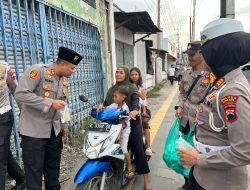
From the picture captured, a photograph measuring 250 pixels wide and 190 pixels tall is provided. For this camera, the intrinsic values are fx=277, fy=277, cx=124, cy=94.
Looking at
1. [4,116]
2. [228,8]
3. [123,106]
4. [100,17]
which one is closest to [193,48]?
[123,106]

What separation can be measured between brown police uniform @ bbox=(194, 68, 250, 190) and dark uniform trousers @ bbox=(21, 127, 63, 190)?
1725 millimetres

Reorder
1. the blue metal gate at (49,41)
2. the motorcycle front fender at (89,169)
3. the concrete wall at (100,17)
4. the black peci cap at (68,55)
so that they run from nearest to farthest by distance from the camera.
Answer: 1. the motorcycle front fender at (89,169)
2. the black peci cap at (68,55)
3. the blue metal gate at (49,41)
4. the concrete wall at (100,17)

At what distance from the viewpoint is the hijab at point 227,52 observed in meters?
1.51

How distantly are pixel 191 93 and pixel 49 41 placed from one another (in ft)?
9.70

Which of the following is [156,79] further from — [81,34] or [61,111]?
[61,111]

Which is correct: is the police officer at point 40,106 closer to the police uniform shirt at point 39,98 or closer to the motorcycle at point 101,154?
the police uniform shirt at point 39,98

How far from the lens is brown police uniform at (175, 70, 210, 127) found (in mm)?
3274

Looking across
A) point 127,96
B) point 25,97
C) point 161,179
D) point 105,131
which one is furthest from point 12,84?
point 161,179

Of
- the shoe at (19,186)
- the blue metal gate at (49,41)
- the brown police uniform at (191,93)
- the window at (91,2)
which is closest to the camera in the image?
the brown police uniform at (191,93)

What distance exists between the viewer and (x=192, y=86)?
341 centimetres

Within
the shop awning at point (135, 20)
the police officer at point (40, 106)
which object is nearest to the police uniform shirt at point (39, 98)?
the police officer at point (40, 106)

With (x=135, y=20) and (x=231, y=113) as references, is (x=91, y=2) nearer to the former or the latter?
(x=135, y=20)

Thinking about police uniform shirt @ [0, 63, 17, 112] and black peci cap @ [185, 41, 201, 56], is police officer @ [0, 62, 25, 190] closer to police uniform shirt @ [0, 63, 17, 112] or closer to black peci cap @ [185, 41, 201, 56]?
police uniform shirt @ [0, 63, 17, 112]

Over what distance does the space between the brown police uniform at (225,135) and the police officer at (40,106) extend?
61.6 inches
